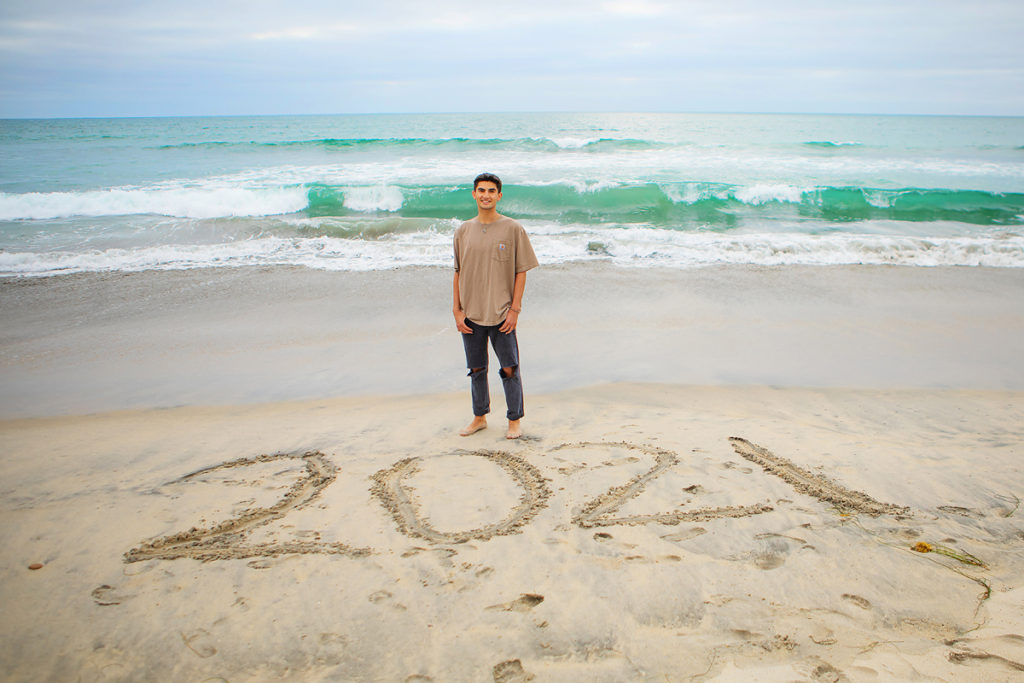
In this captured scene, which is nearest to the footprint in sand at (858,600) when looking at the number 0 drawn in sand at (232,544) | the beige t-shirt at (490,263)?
the number 0 drawn in sand at (232,544)

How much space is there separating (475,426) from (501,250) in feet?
4.24

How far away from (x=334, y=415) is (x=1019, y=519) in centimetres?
418

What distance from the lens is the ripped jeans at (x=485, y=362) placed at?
12.0ft

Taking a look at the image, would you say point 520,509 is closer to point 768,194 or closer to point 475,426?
point 475,426

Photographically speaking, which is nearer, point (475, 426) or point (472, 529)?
point (472, 529)

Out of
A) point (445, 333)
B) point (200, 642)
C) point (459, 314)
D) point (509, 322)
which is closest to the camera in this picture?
point (200, 642)

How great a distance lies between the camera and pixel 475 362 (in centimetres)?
383

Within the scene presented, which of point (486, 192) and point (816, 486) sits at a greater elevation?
point (486, 192)

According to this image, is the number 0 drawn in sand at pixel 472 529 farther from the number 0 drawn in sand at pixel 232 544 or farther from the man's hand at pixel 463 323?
the man's hand at pixel 463 323

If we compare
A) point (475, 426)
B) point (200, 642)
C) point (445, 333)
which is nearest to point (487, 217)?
point (475, 426)

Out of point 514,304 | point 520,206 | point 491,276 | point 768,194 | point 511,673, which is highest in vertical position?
point 768,194

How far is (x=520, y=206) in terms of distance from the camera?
16.8m

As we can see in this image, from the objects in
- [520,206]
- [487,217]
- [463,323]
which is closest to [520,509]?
[463,323]

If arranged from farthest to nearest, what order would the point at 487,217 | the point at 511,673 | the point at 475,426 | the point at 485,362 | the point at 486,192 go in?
the point at 475,426 → the point at 485,362 → the point at 487,217 → the point at 486,192 → the point at 511,673
